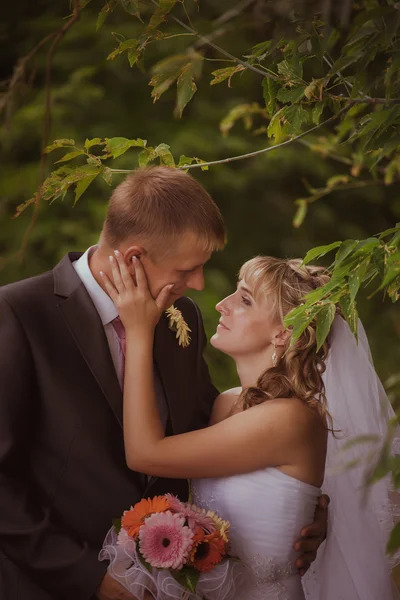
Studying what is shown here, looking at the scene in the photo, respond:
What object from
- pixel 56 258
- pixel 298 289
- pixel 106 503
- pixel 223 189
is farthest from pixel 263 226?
pixel 106 503

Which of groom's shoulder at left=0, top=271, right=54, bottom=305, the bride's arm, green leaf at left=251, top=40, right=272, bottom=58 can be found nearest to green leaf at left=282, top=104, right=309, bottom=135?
green leaf at left=251, top=40, right=272, bottom=58

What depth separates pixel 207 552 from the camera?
260cm

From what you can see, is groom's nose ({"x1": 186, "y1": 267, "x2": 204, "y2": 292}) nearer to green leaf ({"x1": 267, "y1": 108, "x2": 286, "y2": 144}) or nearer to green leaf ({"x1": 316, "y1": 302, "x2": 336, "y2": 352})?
green leaf ({"x1": 267, "y1": 108, "x2": 286, "y2": 144})

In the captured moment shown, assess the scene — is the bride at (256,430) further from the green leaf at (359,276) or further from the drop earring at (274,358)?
the green leaf at (359,276)

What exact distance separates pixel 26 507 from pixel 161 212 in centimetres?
95

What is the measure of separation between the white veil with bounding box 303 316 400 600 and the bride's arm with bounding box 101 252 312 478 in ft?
0.52

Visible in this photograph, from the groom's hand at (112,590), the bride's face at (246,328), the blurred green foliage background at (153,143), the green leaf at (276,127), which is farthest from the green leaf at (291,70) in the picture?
the blurred green foliage background at (153,143)

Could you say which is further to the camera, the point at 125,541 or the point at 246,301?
the point at 246,301

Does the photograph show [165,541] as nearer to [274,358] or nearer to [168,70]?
[274,358]

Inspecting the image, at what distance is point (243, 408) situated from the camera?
10.0 ft

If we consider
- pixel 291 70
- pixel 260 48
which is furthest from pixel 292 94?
pixel 260 48

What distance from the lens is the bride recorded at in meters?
2.69

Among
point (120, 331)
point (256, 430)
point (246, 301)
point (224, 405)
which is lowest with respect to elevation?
point (224, 405)

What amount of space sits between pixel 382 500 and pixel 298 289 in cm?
78
